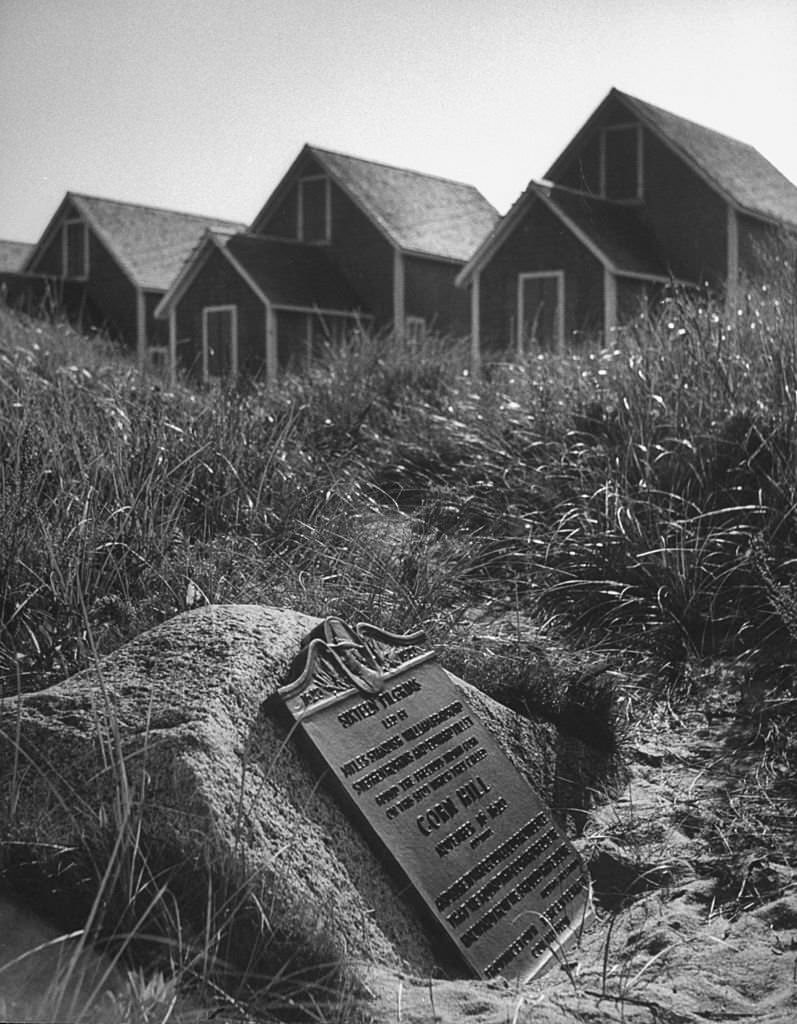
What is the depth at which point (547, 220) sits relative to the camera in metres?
21.4

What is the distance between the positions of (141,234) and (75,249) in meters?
1.67

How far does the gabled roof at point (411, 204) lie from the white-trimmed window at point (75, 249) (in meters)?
4.94

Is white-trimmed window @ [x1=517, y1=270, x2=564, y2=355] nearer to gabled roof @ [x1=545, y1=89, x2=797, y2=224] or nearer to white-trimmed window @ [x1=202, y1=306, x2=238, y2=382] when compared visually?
gabled roof @ [x1=545, y1=89, x2=797, y2=224]

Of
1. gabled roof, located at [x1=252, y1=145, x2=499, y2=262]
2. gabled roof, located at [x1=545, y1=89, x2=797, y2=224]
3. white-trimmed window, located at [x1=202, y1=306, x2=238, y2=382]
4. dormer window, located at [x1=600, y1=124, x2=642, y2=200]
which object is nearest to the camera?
gabled roof, located at [x1=545, y1=89, x2=797, y2=224]

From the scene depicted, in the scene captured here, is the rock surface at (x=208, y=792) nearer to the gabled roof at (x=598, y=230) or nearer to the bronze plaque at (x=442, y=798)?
the bronze plaque at (x=442, y=798)

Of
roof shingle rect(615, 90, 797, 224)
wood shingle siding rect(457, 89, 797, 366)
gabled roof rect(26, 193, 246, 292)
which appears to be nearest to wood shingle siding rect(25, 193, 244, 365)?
gabled roof rect(26, 193, 246, 292)

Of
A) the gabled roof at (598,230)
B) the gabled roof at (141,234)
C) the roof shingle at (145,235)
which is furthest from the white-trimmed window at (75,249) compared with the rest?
the gabled roof at (598,230)

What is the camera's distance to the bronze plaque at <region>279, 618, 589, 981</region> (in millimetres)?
3158

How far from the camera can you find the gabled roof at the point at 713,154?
18953 mm

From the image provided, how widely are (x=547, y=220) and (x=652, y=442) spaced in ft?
51.5

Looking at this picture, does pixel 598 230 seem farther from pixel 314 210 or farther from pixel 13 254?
pixel 13 254

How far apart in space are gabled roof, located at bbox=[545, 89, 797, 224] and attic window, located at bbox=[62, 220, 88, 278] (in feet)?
40.5

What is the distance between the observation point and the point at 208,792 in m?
2.95

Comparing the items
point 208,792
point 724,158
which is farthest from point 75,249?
point 208,792
